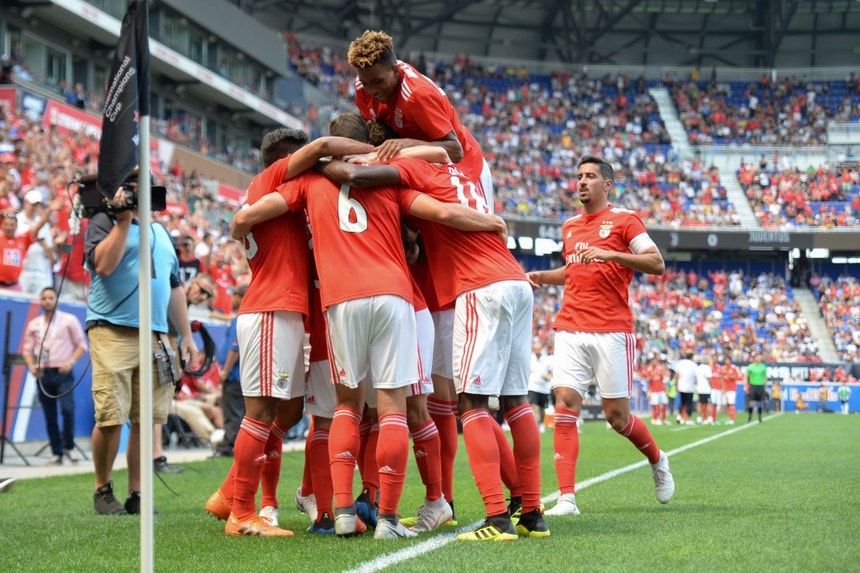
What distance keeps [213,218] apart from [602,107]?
32.4 meters

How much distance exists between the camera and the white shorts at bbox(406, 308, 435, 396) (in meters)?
6.26

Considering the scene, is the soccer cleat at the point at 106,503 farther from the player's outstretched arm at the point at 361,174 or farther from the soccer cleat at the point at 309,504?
the player's outstretched arm at the point at 361,174

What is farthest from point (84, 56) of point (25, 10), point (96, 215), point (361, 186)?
point (361, 186)

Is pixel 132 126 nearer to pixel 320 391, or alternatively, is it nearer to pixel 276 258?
pixel 276 258

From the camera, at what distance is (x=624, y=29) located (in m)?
59.8

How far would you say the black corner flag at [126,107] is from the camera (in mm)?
3914

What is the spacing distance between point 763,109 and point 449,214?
53494mm

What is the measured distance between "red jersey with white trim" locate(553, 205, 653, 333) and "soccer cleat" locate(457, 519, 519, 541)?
2.52 metres

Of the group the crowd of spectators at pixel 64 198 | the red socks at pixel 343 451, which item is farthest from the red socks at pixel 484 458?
the crowd of spectators at pixel 64 198

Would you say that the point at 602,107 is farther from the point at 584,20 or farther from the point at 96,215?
the point at 96,215

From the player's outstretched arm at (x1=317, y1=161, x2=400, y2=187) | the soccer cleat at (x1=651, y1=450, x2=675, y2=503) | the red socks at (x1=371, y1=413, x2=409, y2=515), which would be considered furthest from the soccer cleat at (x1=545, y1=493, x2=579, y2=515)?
the player's outstretched arm at (x1=317, y1=161, x2=400, y2=187)

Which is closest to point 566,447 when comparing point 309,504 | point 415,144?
point 309,504

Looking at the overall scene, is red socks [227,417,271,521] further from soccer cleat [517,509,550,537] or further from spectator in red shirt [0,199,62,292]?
spectator in red shirt [0,199,62,292]

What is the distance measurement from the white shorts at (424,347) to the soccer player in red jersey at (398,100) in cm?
88
